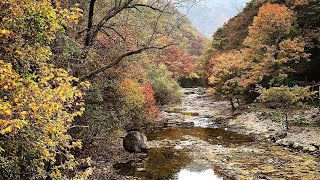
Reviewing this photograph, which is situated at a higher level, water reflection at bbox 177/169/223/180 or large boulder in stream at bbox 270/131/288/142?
large boulder in stream at bbox 270/131/288/142

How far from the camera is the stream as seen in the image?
15.5 metres

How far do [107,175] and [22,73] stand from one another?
890 centimetres

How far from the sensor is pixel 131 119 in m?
19.7

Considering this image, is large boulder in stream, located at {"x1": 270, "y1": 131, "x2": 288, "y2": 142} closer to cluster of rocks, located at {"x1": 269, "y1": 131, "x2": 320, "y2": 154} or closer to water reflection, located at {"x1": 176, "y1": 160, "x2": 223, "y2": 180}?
cluster of rocks, located at {"x1": 269, "y1": 131, "x2": 320, "y2": 154}

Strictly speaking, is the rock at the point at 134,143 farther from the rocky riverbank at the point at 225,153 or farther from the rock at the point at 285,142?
the rock at the point at 285,142

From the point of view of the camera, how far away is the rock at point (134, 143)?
19141 millimetres

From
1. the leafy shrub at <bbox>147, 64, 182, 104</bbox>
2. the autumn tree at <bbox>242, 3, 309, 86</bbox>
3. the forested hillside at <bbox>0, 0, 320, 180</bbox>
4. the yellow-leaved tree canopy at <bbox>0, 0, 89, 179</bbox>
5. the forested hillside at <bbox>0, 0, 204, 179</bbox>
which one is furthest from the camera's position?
the leafy shrub at <bbox>147, 64, 182, 104</bbox>

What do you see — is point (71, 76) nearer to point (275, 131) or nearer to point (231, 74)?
point (275, 131)

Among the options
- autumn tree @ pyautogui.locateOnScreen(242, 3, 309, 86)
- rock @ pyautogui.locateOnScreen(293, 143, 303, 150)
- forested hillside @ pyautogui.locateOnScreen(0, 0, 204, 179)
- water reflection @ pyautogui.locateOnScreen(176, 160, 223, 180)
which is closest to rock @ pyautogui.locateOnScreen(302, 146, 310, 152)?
rock @ pyautogui.locateOnScreen(293, 143, 303, 150)

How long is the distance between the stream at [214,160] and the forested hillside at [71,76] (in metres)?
2.33

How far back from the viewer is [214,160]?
60.0 feet

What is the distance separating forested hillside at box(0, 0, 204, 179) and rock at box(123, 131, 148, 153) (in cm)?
96

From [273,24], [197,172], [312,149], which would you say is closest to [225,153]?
[197,172]

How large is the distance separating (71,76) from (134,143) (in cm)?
1254
